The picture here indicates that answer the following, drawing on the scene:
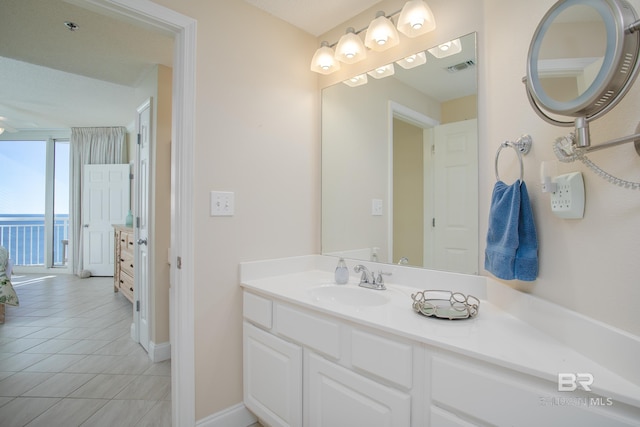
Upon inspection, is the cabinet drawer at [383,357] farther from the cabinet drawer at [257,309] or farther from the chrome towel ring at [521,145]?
the chrome towel ring at [521,145]

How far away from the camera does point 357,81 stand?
75.0 inches

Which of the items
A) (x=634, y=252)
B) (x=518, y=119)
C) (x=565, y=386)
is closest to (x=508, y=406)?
(x=565, y=386)

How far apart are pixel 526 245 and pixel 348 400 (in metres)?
0.83

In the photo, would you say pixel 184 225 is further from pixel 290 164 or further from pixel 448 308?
pixel 448 308

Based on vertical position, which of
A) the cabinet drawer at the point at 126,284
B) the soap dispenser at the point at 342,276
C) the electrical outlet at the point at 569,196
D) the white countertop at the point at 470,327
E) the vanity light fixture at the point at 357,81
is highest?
the vanity light fixture at the point at 357,81

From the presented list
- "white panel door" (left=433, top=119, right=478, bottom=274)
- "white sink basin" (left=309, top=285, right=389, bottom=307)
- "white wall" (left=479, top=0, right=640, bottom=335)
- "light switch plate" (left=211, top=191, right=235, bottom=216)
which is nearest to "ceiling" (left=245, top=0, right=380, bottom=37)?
"white wall" (left=479, top=0, right=640, bottom=335)

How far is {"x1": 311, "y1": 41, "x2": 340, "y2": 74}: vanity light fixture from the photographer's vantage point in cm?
188

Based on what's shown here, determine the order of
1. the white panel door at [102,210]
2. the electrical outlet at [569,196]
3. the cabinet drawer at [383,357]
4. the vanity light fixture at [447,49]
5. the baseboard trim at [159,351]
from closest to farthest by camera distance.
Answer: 1. the electrical outlet at [569,196]
2. the cabinet drawer at [383,357]
3. the vanity light fixture at [447,49]
4. the baseboard trim at [159,351]
5. the white panel door at [102,210]

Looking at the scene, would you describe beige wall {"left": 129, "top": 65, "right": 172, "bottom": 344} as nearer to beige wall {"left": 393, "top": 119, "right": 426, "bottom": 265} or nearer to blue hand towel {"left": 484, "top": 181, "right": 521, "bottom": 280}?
beige wall {"left": 393, "top": 119, "right": 426, "bottom": 265}

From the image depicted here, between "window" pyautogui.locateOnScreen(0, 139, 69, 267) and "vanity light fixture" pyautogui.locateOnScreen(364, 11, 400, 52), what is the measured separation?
246 inches

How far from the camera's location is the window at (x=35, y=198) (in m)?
5.53

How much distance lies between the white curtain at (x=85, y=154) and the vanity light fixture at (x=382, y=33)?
530 centimetres

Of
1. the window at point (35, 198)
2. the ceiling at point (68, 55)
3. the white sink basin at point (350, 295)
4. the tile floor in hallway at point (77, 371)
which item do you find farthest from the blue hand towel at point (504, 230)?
the window at point (35, 198)

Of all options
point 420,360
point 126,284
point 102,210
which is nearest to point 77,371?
point 126,284
